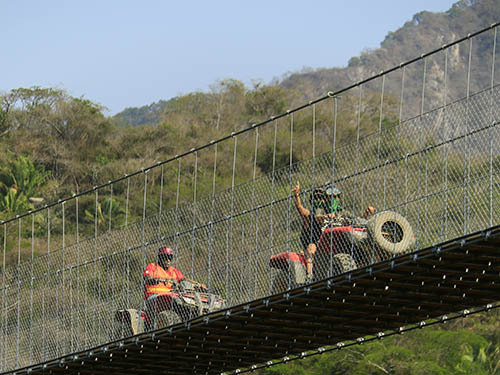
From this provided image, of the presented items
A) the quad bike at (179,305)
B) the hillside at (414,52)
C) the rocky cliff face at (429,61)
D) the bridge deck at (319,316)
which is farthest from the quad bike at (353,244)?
the hillside at (414,52)

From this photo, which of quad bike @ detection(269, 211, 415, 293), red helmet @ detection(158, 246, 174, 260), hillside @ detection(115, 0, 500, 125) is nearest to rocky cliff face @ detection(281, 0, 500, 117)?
hillside @ detection(115, 0, 500, 125)

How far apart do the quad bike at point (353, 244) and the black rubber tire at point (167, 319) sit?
1820 millimetres

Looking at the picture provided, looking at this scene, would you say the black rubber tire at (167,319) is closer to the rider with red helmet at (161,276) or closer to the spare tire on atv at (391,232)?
the rider with red helmet at (161,276)

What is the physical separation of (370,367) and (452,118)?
1622 centimetres

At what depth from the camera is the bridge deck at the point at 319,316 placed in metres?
11.1

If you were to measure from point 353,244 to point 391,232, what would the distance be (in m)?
0.41

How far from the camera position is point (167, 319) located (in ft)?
45.5

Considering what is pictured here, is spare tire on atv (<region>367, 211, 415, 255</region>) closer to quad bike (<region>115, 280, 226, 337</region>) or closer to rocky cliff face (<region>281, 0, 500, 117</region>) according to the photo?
quad bike (<region>115, 280, 226, 337</region>)

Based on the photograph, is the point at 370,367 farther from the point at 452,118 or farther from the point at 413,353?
the point at 452,118

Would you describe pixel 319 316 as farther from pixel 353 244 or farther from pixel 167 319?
pixel 167 319

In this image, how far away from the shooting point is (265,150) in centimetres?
4438

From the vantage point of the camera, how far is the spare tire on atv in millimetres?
11797

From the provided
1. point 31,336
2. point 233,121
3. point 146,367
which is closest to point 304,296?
point 146,367

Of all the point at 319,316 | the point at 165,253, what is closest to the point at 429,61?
the point at 165,253
